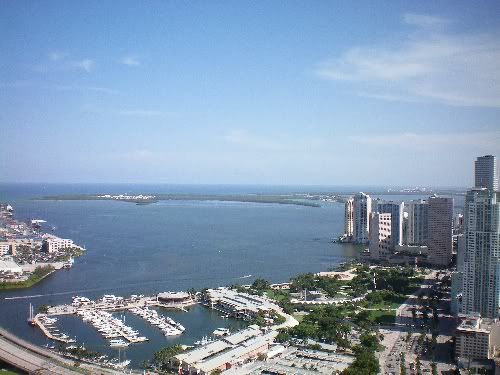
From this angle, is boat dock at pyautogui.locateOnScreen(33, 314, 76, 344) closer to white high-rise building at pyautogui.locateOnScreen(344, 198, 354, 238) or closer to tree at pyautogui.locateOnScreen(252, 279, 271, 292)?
tree at pyautogui.locateOnScreen(252, 279, 271, 292)

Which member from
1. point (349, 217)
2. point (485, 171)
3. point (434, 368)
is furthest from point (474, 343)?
point (349, 217)

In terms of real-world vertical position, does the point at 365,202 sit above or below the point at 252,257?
above

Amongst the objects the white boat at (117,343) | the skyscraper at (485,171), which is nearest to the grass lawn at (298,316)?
the white boat at (117,343)

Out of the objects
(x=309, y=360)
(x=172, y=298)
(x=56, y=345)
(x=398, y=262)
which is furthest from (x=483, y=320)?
(x=398, y=262)

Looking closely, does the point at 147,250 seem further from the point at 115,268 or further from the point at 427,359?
the point at 427,359

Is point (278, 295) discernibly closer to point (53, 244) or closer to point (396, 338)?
point (396, 338)

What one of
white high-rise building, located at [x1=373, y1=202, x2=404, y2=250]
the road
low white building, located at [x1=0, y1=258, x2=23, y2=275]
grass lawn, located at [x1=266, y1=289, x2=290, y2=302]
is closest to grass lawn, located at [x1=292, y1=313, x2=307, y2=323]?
grass lawn, located at [x1=266, y1=289, x2=290, y2=302]
